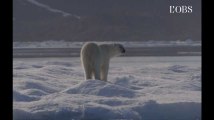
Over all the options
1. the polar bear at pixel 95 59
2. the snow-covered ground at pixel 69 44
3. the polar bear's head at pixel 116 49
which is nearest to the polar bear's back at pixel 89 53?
the polar bear at pixel 95 59

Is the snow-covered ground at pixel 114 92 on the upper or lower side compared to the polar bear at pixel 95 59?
lower

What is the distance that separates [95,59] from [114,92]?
27.9 inches

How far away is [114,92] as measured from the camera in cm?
327

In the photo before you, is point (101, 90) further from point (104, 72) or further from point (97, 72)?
point (104, 72)

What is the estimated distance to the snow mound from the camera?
10.6 feet

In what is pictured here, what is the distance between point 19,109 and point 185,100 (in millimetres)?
1068

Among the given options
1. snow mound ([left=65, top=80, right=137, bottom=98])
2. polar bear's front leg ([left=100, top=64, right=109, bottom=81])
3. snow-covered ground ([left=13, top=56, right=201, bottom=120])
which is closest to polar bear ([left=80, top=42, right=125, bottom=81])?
polar bear's front leg ([left=100, top=64, right=109, bottom=81])

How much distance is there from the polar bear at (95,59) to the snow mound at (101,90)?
461 mm

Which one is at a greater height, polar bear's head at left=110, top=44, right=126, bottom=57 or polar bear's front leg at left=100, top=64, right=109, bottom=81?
polar bear's head at left=110, top=44, right=126, bottom=57

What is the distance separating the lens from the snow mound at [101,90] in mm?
3219

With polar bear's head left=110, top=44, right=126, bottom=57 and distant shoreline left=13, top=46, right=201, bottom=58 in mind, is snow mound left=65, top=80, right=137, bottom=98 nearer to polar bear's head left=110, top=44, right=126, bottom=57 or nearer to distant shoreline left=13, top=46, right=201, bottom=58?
distant shoreline left=13, top=46, right=201, bottom=58

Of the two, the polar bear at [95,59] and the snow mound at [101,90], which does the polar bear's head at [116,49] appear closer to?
the polar bear at [95,59]

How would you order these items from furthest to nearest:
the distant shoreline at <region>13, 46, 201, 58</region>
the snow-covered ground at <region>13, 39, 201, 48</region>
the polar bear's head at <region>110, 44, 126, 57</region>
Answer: the polar bear's head at <region>110, 44, 126, 57</region> → the distant shoreline at <region>13, 46, 201, 58</region> → the snow-covered ground at <region>13, 39, 201, 48</region>
